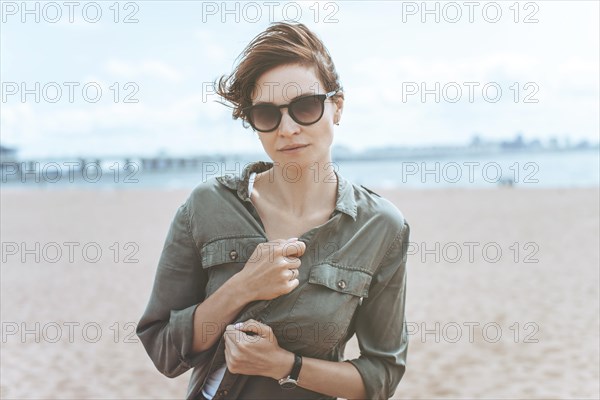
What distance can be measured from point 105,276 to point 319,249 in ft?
32.5

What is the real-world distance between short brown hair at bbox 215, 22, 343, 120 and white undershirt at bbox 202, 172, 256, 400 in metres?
0.26

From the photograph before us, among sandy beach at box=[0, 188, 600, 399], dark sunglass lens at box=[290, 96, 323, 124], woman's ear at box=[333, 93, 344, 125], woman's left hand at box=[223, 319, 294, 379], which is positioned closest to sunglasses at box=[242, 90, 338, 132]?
dark sunglass lens at box=[290, 96, 323, 124]

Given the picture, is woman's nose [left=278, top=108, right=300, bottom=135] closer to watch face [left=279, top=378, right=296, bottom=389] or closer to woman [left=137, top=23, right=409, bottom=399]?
woman [left=137, top=23, right=409, bottom=399]

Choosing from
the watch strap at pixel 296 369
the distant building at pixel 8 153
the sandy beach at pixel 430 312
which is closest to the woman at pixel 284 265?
the watch strap at pixel 296 369

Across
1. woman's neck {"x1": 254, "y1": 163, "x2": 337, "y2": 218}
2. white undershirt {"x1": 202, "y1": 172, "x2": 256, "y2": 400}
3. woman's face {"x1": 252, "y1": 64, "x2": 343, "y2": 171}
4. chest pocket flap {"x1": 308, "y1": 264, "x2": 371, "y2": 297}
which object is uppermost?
woman's face {"x1": 252, "y1": 64, "x2": 343, "y2": 171}

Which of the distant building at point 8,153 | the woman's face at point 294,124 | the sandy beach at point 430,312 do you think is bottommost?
the distant building at point 8,153

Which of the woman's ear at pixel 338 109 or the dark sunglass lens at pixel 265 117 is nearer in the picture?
the dark sunglass lens at pixel 265 117

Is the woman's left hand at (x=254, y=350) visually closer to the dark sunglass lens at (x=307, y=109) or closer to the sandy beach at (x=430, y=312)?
the dark sunglass lens at (x=307, y=109)

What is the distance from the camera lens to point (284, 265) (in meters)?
1.71

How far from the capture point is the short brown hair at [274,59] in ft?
5.88

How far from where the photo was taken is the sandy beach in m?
5.96

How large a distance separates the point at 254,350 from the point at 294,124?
60 centimetres

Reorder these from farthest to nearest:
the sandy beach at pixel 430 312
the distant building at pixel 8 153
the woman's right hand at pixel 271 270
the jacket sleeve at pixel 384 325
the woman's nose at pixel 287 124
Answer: the distant building at pixel 8 153, the sandy beach at pixel 430 312, the jacket sleeve at pixel 384 325, the woman's nose at pixel 287 124, the woman's right hand at pixel 271 270

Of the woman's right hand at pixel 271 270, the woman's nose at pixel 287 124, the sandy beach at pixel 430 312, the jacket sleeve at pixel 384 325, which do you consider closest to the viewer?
the woman's right hand at pixel 271 270
